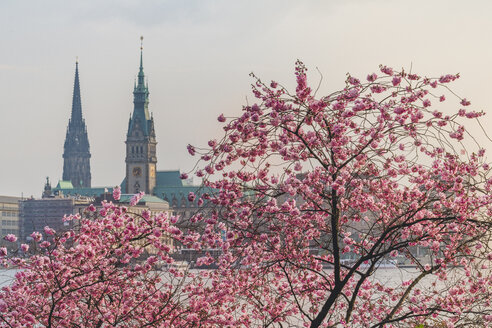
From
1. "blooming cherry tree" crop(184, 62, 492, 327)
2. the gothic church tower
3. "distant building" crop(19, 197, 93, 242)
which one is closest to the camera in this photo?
"blooming cherry tree" crop(184, 62, 492, 327)

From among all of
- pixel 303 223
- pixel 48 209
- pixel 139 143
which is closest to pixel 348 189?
pixel 303 223

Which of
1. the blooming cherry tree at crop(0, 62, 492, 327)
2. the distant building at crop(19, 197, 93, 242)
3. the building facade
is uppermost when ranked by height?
the building facade

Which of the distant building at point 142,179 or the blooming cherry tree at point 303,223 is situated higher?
the distant building at point 142,179

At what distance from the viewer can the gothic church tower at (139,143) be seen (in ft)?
535

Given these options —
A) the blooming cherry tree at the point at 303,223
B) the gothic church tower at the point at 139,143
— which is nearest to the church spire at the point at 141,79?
the gothic church tower at the point at 139,143

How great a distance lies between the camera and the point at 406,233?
11914 mm

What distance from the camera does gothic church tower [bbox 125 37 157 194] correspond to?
163 meters

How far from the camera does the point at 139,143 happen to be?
536 feet

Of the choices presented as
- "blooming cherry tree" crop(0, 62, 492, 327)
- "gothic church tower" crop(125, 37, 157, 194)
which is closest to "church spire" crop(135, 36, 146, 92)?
"gothic church tower" crop(125, 37, 157, 194)

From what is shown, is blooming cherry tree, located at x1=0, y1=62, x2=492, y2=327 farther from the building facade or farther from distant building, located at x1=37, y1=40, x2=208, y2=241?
the building facade

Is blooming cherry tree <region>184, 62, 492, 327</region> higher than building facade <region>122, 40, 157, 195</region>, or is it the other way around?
building facade <region>122, 40, 157, 195</region>

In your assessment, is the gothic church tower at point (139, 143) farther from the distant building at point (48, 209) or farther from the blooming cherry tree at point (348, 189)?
the blooming cherry tree at point (348, 189)

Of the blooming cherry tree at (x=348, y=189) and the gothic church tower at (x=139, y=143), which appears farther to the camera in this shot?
the gothic church tower at (x=139, y=143)

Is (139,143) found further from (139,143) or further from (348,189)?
(348,189)
